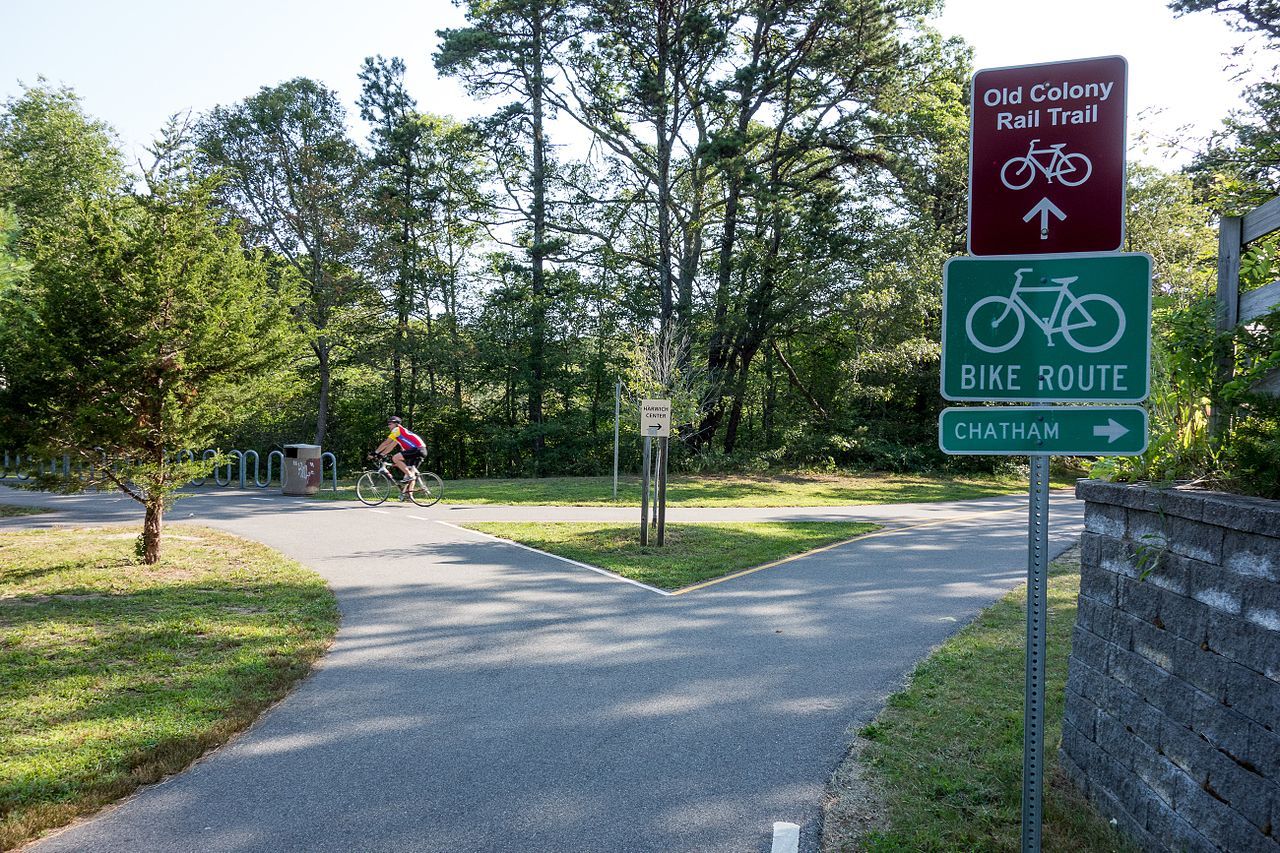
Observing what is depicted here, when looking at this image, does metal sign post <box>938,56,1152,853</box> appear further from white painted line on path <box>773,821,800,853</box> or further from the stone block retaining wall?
white painted line on path <box>773,821,800,853</box>

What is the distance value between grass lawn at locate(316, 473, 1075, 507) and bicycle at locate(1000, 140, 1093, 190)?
14.6 meters

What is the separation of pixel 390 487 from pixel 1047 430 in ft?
51.3

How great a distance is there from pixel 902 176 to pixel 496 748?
25180 mm

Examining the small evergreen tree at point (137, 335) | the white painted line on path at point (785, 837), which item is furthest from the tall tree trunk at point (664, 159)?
the white painted line on path at point (785, 837)

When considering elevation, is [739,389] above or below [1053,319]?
above

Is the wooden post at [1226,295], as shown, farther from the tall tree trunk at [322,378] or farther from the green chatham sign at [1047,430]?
the tall tree trunk at [322,378]

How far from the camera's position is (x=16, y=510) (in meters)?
13.9

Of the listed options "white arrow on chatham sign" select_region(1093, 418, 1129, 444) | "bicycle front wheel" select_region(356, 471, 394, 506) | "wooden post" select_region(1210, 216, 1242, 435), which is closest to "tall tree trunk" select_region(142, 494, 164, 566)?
"bicycle front wheel" select_region(356, 471, 394, 506)

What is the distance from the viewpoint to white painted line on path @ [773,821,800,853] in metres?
3.28

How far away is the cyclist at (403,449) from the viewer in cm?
1600

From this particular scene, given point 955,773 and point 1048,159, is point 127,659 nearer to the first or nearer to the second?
point 955,773

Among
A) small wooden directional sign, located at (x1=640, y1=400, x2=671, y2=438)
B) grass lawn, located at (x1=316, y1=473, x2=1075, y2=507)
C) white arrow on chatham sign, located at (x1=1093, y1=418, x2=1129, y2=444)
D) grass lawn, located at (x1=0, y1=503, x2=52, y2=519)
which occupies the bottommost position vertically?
grass lawn, located at (x1=0, y1=503, x2=52, y2=519)

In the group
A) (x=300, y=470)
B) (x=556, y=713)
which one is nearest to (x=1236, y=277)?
(x=556, y=713)

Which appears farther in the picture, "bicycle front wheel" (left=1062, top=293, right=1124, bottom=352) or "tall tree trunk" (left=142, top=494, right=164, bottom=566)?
"tall tree trunk" (left=142, top=494, right=164, bottom=566)
